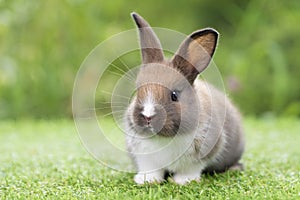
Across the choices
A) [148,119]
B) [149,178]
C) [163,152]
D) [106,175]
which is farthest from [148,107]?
[106,175]

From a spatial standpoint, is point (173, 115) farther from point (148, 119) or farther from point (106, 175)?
point (106, 175)

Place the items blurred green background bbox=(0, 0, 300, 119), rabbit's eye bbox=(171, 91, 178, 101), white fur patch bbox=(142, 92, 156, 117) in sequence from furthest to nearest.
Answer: blurred green background bbox=(0, 0, 300, 119), rabbit's eye bbox=(171, 91, 178, 101), white fur patch bbox=(142, 92, 156, 117)

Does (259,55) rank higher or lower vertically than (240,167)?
higher

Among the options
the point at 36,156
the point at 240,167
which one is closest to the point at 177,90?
the point at 240,167

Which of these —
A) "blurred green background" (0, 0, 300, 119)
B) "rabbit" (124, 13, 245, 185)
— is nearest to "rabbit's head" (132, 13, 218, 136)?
"rabbit" (124, 13, 245, 185)

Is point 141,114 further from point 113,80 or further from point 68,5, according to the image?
point 68,5

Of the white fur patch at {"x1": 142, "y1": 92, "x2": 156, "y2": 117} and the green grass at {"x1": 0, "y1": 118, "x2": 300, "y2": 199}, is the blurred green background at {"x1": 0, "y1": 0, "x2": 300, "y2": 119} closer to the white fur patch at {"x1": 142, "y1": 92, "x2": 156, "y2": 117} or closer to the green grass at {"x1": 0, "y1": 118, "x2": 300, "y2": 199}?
the green grass at {"x1": 0, "y1": 118, "x2": 300, "y2": 199}

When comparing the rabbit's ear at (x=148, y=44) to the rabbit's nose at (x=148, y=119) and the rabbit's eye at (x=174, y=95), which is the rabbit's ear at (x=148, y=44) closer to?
the rabbit's eye at (x=174, y=95)
